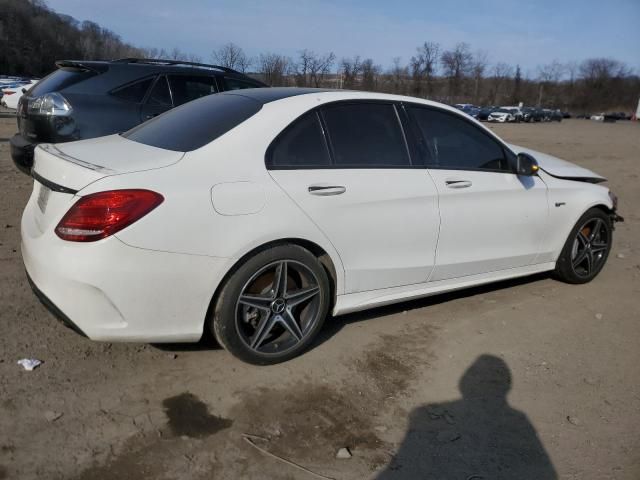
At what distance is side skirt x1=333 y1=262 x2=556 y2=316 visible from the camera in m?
3.62

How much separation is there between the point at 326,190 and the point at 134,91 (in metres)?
3.40

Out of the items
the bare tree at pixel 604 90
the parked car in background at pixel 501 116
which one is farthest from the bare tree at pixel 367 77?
the bare tree at pixel 604 90

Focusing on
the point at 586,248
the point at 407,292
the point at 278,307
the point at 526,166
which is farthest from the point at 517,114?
the point at 278,307

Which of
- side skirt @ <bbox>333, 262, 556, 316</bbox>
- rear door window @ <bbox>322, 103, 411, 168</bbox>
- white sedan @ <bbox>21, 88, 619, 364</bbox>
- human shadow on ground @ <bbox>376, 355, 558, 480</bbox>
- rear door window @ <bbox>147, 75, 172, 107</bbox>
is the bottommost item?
human shadow on ground @ <bbox>376, 355, 558, 480</bbox>

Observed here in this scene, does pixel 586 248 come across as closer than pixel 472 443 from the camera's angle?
No

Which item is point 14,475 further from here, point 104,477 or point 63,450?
point 104,477

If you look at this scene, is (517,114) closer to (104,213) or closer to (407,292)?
(407,292)

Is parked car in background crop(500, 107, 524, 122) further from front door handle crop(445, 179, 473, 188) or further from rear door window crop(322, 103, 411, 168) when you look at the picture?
rear door window crop(322, 103, 411, 168)

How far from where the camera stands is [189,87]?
249 inches

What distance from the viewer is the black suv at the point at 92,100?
5.36m

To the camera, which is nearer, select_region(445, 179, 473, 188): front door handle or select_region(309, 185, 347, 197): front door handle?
select_region(309, 185, 347, 197): front door handle

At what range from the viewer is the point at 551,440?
2.83 m

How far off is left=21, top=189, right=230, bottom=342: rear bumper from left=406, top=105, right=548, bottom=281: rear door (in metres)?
1.75

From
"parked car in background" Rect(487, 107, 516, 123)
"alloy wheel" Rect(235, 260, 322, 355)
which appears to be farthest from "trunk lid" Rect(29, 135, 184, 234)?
"parked car in background" Rect(487, 107, 516, 123)
